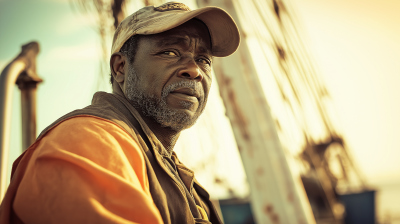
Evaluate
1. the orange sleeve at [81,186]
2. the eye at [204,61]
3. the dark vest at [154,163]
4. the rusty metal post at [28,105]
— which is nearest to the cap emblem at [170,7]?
the eye at [204,61]

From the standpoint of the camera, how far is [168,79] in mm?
1398

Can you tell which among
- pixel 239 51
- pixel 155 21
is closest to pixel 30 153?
pixel 155 21

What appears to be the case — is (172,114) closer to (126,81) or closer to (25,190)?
(126,81)

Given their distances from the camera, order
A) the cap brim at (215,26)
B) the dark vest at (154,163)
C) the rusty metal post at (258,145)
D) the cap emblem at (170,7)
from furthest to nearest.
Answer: the rusty metal post at (258,145), the cap emblem at (170,7), the cap brim at (215,26), the dark vest at (154,163)

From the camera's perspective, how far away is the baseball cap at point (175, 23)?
1.35 meters

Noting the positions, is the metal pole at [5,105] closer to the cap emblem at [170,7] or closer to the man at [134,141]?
the man at [134,141]

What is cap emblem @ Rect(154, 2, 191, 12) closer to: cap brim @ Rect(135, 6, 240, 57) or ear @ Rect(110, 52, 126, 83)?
cap brim @ Rect(135, 6, 240, 57)

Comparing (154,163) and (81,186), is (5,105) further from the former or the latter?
(81,186)

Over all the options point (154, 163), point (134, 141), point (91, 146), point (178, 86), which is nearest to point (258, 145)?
point (178, 86)

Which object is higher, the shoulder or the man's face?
the man's face

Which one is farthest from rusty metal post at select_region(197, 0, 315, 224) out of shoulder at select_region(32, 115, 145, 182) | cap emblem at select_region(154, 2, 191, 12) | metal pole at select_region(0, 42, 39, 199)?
metal pole at select_region(0, 42, 39, 199)

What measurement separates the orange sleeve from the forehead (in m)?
0.72

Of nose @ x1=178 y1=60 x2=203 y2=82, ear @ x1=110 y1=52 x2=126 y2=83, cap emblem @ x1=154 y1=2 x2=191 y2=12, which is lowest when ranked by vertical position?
nose @ x1=178 y1=60 x2=203 y2=82

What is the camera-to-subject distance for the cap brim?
134 cm
